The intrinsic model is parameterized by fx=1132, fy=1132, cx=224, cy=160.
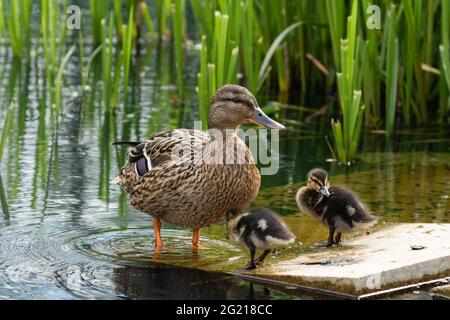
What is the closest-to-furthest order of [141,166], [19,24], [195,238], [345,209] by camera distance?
1. [345,209]
2. [195,238]
3. [141,166]
4. [19,24]

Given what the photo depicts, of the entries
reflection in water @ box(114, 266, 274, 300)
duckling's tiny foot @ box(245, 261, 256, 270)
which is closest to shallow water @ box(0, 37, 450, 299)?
reflection in water @ box(114, 266, 274, 300)

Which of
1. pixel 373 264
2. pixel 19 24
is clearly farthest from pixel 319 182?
pixel 19 24

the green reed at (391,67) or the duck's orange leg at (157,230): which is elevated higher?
the green reed at (391,67)

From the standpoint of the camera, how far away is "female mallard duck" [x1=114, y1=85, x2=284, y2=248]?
5.97m

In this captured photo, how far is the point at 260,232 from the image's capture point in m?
5.51

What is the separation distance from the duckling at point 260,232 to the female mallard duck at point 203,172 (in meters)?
0.31

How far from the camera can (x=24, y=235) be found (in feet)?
20.4

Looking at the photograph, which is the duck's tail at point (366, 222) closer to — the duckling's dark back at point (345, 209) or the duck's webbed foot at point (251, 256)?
the duckling's dark back at point (345, 209)

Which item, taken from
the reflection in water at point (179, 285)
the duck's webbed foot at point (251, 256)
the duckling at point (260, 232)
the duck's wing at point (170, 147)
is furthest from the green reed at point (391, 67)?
the reflection in water at point (179, 285)

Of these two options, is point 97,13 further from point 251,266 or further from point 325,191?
point 251,266

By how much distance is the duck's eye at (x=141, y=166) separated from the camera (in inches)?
247

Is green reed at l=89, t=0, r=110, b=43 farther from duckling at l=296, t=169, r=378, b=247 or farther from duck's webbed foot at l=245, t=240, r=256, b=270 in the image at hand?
duck's webbed foot at l=245, t=240, r=256, b=270

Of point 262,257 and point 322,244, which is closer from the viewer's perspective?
point 262,257

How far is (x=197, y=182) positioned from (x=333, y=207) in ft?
2.39
